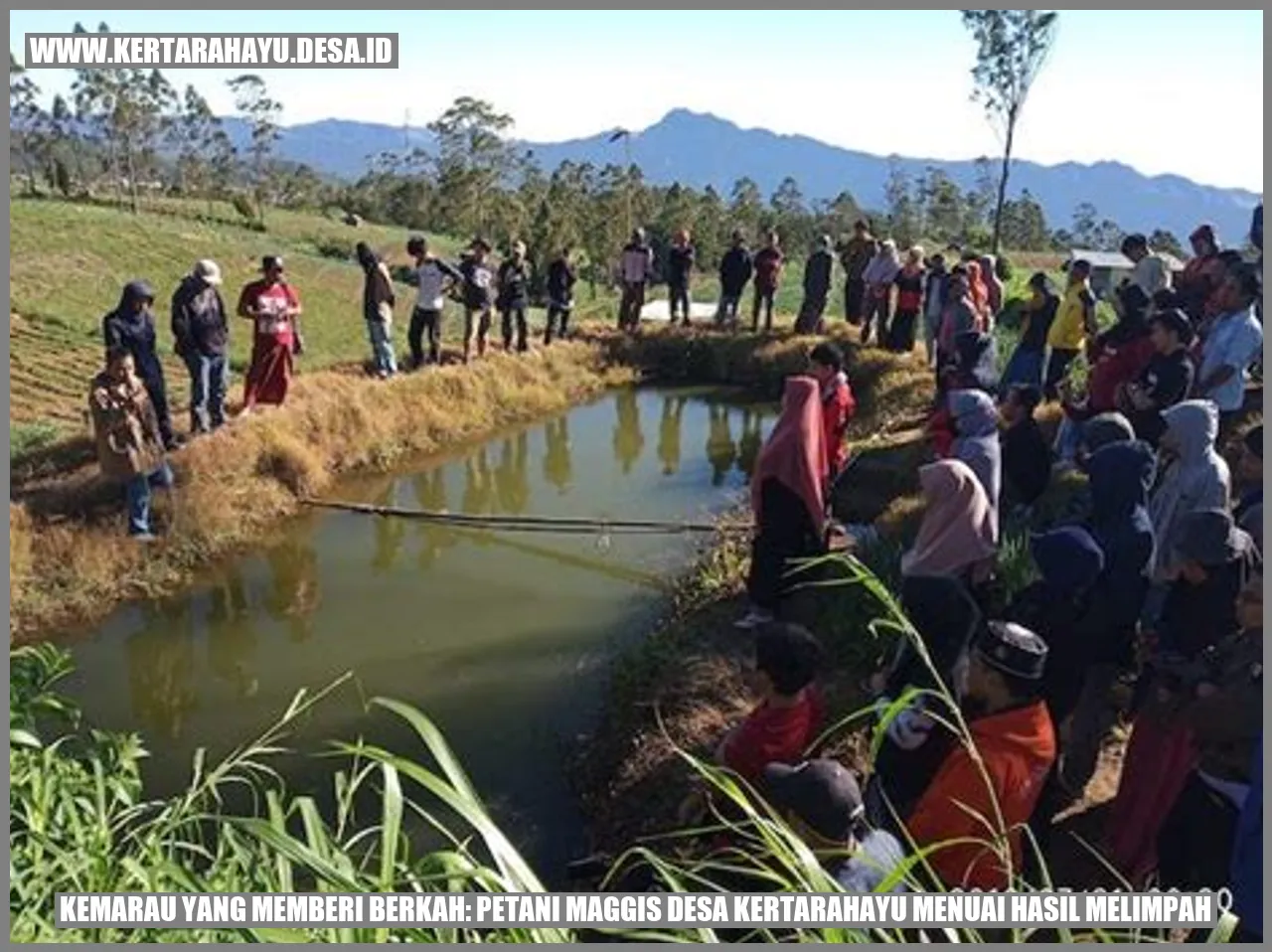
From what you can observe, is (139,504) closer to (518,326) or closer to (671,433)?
(671,433)

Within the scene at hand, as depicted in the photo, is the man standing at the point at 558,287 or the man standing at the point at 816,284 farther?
the man standing at the point at 558,287

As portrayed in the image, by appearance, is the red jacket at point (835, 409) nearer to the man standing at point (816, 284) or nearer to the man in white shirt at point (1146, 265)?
the man in white shirt at point (1146, 265)

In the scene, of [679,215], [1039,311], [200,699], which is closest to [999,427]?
[1039,311]

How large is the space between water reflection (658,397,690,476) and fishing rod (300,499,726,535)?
201 cm

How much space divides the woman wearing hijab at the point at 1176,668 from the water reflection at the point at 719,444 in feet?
21.8

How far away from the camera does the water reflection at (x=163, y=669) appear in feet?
19.6

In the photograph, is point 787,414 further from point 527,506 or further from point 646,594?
point 527,506

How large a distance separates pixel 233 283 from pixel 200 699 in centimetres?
1531

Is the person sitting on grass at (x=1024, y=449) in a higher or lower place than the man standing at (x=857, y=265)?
lower

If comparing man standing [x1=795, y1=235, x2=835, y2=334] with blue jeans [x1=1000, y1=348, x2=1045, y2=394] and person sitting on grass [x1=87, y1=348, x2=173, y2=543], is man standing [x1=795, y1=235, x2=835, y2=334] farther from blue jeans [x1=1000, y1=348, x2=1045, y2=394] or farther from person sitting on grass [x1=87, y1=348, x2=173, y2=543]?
person sitting on grass [x1=87, y1=348, x2=173, y2=543]

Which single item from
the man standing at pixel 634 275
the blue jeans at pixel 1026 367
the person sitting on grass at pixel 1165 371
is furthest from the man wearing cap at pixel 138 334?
the man standing at pixel 634 275

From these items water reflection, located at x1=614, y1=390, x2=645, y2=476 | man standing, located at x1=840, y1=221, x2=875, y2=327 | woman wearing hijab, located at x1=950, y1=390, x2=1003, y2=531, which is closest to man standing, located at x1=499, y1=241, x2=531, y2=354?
water reflection, located at x1=614, y1=390, x2=645, y2=476

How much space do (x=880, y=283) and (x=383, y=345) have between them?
5203 mm
